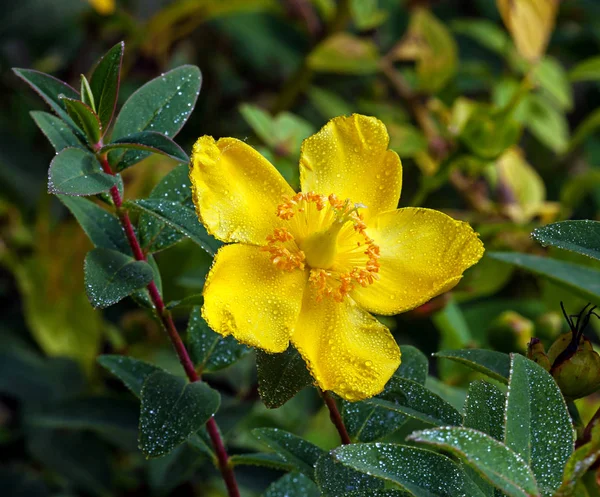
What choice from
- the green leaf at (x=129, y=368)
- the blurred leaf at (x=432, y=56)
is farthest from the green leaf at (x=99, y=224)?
the blurred leaf at (x=432, y=56)

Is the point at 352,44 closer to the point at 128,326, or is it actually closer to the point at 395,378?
the point at 128,326

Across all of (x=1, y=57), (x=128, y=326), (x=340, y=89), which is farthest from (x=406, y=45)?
(x=1, y=57)

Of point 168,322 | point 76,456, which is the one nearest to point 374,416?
point 168,322

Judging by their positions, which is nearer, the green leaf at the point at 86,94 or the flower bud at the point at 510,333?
the green leaf at the point at 86,94

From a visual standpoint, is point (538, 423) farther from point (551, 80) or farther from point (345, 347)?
point (551, 80)

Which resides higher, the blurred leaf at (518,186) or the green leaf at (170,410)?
the green leaf at (170,410)

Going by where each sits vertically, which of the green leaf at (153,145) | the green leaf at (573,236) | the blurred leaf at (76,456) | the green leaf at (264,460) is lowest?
the blurred leaf at (76,456)

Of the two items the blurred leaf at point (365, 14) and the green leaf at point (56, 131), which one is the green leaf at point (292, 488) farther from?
the blurred leaf at point (365, 14)

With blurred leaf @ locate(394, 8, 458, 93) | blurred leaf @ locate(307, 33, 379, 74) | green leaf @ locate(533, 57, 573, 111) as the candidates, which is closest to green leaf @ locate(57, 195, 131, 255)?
blurred leaf @ locate(307, 33, 379, 74)
